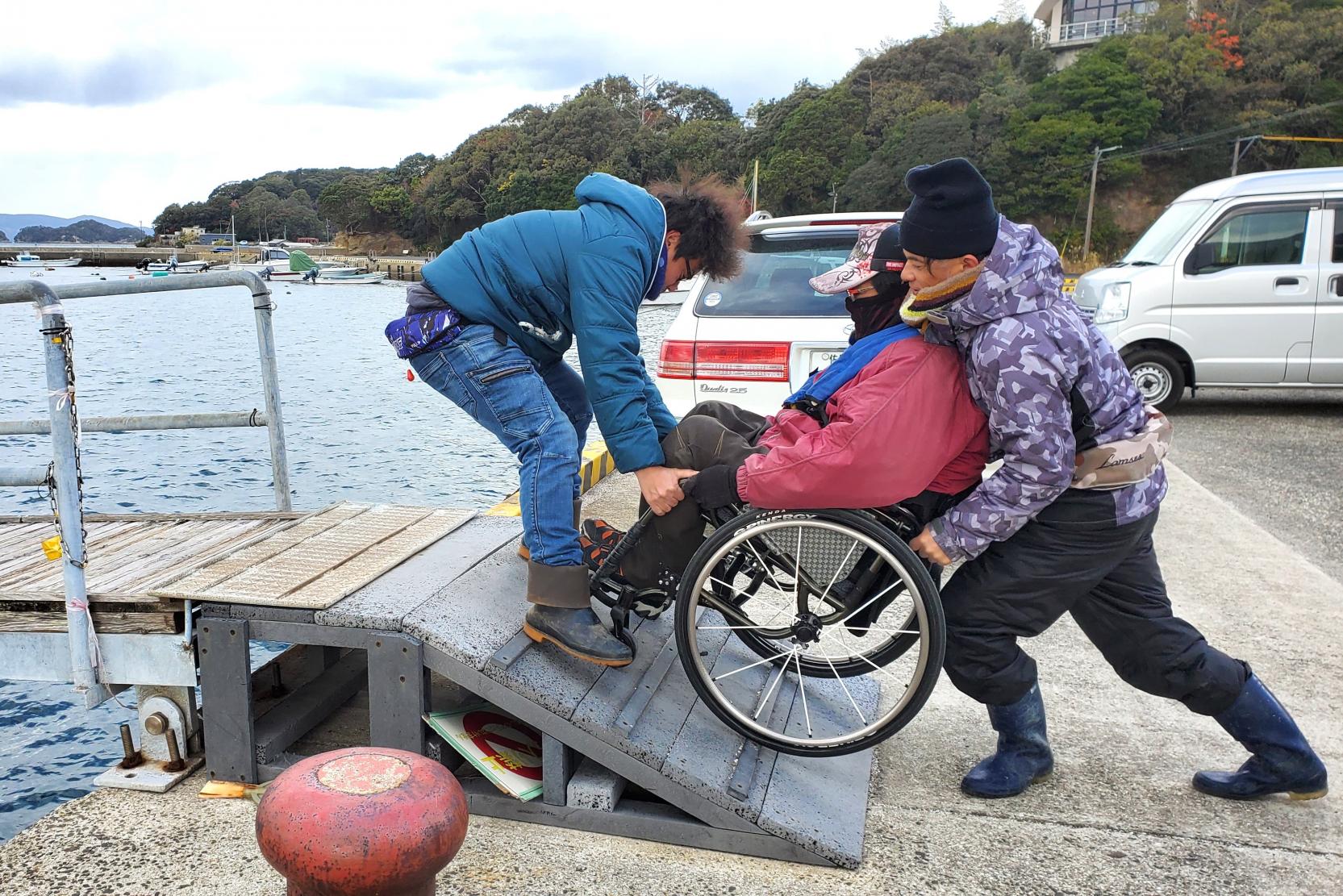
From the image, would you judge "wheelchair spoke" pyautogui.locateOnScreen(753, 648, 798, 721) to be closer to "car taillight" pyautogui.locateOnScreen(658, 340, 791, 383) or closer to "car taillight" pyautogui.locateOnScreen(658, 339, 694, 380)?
"car taillight" pyautogui.locateOnScreen(658, 340, 791, 383)

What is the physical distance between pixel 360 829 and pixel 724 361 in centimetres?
458

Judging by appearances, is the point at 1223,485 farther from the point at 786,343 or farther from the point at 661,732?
the point at 661,732

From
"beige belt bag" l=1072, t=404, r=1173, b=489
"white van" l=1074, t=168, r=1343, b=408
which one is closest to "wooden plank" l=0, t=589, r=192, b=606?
"beige belt bag" l=1072, t=404, r=1173, b=489

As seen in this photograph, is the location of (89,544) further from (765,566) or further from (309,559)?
(765,566)

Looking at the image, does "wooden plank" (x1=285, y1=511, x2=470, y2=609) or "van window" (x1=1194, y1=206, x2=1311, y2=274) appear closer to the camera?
"wooden plank" (x1=285, y1=511, x2=470, y2=609)

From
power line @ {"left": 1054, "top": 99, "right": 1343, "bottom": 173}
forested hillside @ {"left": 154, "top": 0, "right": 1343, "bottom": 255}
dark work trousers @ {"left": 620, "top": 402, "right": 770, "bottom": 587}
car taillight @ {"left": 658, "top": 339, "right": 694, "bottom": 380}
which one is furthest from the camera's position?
forested hillside @ {"left": 154, "top": 0, "right": 1343, "bottom": 255}

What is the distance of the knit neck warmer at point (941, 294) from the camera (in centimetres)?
259

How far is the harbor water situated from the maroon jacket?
2.16 m

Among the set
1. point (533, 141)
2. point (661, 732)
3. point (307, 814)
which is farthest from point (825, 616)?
point (533, 141)

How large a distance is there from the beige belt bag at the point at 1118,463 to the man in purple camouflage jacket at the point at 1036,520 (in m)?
0.01

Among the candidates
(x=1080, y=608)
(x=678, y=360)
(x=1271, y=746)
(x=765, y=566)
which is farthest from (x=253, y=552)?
(x=1271, y=746)

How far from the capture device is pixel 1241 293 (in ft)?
31.3

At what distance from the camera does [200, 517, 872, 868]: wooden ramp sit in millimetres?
2768

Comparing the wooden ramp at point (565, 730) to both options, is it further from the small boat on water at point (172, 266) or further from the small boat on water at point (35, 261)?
the small boat on water at point (35, 261)
